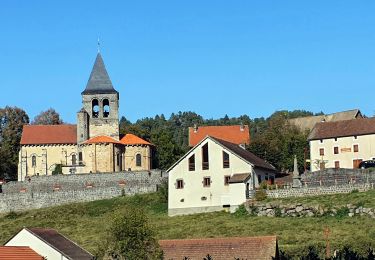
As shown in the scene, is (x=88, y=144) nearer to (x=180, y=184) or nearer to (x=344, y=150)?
(x=180, y=184)

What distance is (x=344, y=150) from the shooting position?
7881 centimetres

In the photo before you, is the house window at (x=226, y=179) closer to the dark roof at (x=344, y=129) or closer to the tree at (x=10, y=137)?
the dark roof at (x=344, y=129)

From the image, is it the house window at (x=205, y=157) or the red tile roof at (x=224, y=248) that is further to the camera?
the house window at (x=205, y=157)

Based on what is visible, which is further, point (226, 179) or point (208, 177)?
point (208, 177)

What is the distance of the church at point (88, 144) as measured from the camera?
284 feet

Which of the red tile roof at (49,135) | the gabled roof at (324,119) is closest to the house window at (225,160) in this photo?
the red tile roof at (49,135)

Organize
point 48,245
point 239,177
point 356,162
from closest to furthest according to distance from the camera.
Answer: point 48,245 → point 239,177 → point 356,162

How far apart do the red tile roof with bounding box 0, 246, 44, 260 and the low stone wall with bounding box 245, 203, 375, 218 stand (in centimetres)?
1912

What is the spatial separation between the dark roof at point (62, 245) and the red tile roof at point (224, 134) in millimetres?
48236

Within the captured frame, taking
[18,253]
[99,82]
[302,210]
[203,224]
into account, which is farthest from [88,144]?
[18,253]

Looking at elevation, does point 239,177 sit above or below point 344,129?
below

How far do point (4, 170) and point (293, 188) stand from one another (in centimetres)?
4523

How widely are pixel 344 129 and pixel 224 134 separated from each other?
1936 centimetres

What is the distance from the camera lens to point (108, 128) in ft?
294
